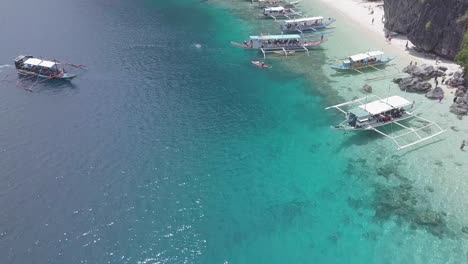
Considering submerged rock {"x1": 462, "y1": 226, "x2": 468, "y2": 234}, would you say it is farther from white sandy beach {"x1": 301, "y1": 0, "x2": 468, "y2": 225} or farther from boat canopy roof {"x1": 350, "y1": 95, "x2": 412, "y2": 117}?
boat canopy roof {"x1": 350, "y1": 95, "x2": 412, "y2": 117}

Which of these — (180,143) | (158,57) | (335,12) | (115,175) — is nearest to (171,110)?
(180,143)

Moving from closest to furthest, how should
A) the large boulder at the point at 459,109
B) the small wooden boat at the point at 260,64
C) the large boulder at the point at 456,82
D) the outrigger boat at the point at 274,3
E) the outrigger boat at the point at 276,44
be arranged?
the large boulder at the point at 459,109 < the large boulder at the point at 456,82 < the small wooden boat at the point at 260,64 < the outrigger boat at the point at 276,44 < the outrigger boat at the point at 274,3

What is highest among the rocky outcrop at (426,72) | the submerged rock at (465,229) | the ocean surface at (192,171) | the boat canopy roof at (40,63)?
the boat canopy roof at (40,63)

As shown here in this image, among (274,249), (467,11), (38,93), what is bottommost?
(274,249)

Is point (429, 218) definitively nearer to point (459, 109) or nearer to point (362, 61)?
point (459, 109)

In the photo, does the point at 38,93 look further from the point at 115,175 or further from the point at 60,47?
the point at 115,175

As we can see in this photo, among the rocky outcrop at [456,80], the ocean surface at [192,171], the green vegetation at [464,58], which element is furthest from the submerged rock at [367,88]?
the green vegetation at [464,58]

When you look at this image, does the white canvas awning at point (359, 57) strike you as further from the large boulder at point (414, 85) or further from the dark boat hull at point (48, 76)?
the dark boat hull at point (48, 76)
